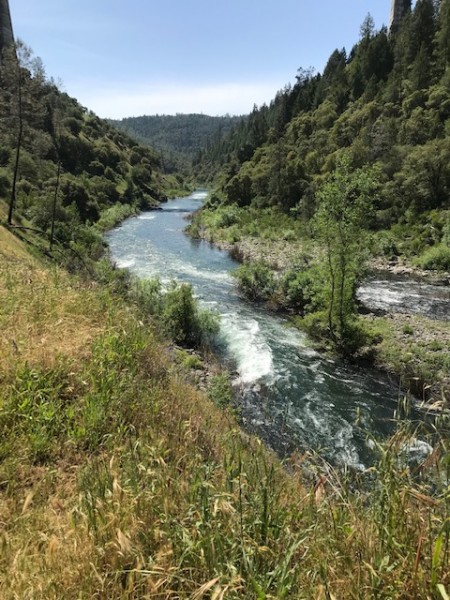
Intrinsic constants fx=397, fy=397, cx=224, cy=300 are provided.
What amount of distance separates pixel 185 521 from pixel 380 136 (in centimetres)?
6416

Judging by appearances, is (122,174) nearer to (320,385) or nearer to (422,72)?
(422,72)

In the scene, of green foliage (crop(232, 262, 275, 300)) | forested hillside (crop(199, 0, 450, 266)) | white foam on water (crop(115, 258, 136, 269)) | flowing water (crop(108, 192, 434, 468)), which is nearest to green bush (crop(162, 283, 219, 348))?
flowing water (crop(108, 192, 434, 468))

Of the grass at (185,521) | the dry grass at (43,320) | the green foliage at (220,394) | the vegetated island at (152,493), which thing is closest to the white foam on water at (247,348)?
the green foliage at (220,394)

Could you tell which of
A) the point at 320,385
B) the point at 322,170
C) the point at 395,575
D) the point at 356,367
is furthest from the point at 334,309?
the point at 322,170

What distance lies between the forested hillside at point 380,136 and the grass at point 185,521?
3398 centimetres

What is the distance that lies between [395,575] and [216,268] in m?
33.9

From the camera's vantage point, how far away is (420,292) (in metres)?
28.5

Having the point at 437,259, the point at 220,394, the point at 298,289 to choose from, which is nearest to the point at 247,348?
the point at 220,394

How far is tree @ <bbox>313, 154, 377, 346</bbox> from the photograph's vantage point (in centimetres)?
1655

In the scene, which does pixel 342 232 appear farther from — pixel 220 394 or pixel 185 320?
pixel 220 394

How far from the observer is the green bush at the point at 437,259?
3372cm

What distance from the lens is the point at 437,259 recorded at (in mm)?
34250

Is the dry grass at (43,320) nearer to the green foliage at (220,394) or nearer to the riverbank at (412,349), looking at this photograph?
the green foliage at (220,394)

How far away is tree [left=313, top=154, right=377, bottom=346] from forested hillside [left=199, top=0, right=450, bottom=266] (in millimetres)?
18484
